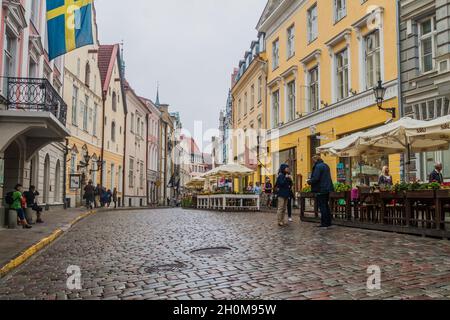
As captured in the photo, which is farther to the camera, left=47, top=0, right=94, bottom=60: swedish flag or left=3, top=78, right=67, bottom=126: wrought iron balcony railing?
left=47, top=0, right=94, bottom=60: swedish flag

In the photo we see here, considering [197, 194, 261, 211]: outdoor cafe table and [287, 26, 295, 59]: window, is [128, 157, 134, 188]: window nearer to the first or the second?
[197, 194, 261, 211]: outdoor cafe table

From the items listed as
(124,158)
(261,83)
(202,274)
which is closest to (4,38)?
(202,274)

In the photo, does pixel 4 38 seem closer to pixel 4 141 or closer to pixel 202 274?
pixel 4 141

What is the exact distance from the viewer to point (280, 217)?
12805mm

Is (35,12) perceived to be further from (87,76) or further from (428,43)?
(428,43)

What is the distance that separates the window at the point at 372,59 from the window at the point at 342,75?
5.21ft

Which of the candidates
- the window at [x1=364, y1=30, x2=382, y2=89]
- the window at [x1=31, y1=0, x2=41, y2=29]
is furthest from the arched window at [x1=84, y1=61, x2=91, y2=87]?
the window at [x1=364, y1=30, x2=382, y2=89]

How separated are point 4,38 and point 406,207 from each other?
12472 mm

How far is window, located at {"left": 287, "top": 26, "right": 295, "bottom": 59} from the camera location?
26812 mm

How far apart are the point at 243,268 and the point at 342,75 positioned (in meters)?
16.6

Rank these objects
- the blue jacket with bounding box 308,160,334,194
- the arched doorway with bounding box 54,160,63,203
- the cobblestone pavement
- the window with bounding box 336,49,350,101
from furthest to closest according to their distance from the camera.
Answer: the arched doorway with bounding box 54,160,63,203 → the window with bounding box 336,49,350,101 → the blue jacket with bounding box 308,160,334,194 → the cobblestone pavement

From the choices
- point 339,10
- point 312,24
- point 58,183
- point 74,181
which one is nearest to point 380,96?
point 339,10

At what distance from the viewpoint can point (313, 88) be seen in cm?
2417

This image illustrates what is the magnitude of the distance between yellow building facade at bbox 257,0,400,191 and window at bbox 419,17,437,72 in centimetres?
113
